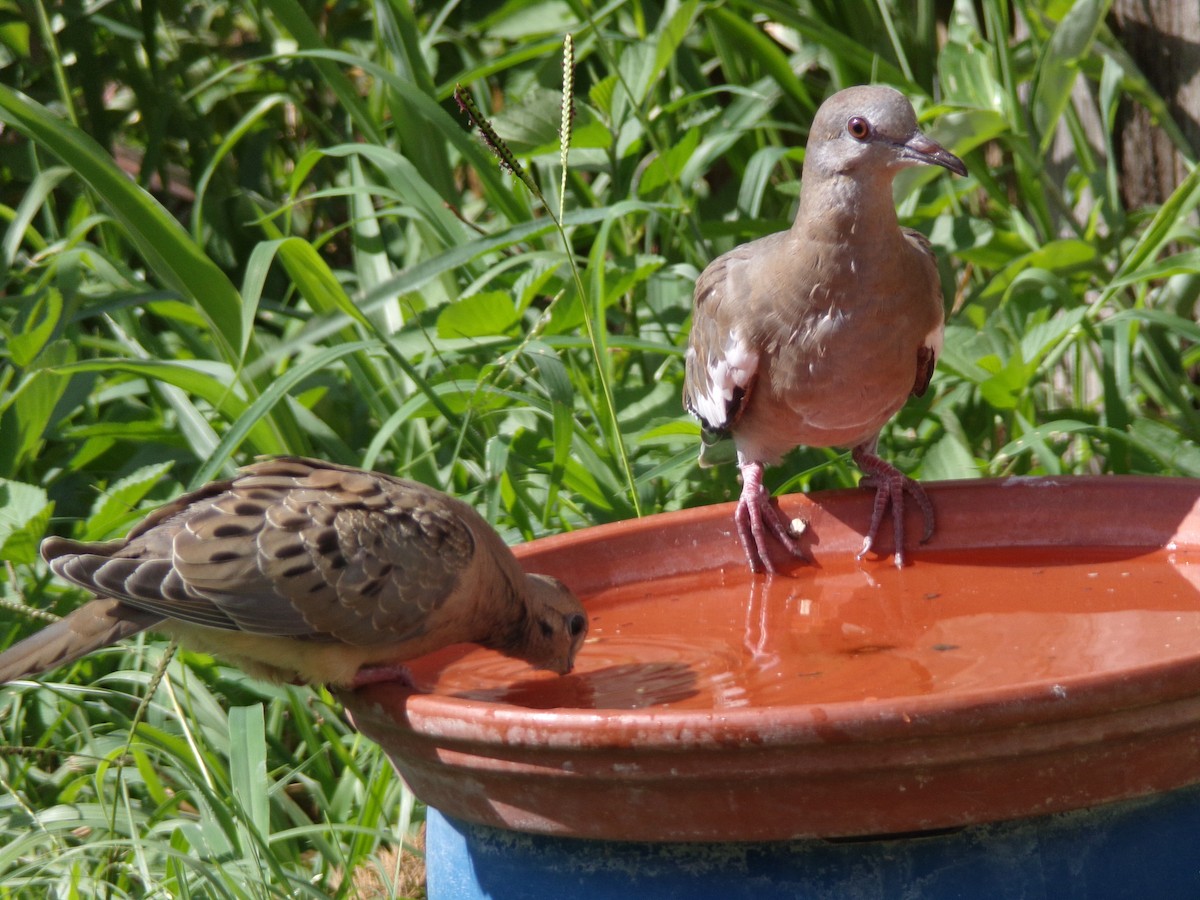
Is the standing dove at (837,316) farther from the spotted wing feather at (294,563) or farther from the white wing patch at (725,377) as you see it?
the spotted wing feather at (294,563)

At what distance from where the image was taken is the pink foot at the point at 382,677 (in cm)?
203

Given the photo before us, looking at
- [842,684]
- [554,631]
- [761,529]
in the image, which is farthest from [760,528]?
[842,684]

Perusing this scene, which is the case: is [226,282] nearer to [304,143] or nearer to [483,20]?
[483,20]

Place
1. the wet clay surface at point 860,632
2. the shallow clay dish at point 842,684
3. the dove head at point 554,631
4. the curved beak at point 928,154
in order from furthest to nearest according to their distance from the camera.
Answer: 1. the curved beak at point 928,154
2. the dove head at point 554,631
3. the wet clay surface at point 860,632
4. the shallow clay dish at point 842,684

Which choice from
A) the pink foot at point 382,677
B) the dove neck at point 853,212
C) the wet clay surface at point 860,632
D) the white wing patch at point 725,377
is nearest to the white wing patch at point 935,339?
the dove neck at point 853,212

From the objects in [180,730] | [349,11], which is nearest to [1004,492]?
[180,730]

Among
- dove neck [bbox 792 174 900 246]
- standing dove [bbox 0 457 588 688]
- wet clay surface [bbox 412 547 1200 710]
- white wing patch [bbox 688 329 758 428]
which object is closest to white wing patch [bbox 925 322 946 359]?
dove neck [bbox 792 174 900 246]

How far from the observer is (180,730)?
300 cm

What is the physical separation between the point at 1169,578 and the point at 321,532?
1323mm

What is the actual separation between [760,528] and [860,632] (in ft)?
1.45

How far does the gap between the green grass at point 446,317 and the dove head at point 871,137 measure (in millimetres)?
516

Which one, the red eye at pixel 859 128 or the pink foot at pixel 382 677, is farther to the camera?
the red eye at pixel 859 128

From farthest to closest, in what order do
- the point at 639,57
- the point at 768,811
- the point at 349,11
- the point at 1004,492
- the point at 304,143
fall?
the point at 304,143 < the point at 349,11 < the point at 639,57 < the point at 1004,492 < the point at 768,811

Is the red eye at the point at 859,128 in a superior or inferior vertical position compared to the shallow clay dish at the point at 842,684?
superior
